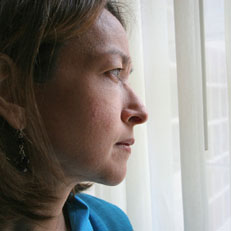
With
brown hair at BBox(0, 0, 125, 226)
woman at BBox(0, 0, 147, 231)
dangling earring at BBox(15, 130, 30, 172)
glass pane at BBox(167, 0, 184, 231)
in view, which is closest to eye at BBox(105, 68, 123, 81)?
woman at BBox(0, 0, 147, 231)

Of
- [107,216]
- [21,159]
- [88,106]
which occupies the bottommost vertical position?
[107,216]

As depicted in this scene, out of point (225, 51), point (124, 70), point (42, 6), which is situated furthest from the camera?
point (225, 51)

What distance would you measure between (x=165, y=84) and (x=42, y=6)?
1.75ft

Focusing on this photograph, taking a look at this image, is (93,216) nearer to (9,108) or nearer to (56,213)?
(56,213)

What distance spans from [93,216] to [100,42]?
0.53 m

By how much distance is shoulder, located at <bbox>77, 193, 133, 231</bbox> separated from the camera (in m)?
0.82

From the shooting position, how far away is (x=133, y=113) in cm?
62

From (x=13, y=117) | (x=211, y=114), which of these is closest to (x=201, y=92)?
(x=211, y=114)

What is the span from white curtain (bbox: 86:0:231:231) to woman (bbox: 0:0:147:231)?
0.33 m

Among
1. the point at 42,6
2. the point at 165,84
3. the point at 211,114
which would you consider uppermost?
the point at 42,6

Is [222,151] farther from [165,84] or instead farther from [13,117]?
[13,117]

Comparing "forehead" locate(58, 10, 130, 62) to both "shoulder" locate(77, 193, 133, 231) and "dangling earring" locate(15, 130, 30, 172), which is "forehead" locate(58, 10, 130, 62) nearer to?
"dangling earring" locate(15, 130, 30, 172)

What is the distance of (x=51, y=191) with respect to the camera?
24.8 inches

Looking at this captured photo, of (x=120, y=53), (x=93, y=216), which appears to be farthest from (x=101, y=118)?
(x=93, y=216)
